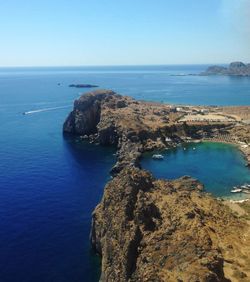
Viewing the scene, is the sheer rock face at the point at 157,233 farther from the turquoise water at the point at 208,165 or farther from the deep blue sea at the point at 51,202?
the turquoise water at the point at 208,165

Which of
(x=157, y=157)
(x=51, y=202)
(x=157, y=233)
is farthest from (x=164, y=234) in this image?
(x=157, y=157)

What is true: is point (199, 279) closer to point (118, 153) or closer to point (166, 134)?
point (118, 153)

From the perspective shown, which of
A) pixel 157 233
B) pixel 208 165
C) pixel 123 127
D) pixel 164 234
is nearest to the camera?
pixel 164 234

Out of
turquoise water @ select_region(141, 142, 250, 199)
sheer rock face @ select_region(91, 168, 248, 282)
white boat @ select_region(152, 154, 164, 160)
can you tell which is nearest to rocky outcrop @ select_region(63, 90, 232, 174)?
white boat @ select_region(152, 154, 164, 160)

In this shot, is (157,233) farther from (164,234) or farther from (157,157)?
(157,157)

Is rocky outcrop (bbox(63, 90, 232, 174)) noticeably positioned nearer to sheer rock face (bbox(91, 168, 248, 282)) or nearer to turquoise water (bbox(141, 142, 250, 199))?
turquoise water (bbox(141, 142, 250, 199))

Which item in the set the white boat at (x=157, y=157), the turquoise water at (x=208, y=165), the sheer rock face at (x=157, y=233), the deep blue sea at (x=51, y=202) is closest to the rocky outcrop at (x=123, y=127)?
the white boat at (x=157, y=157)
